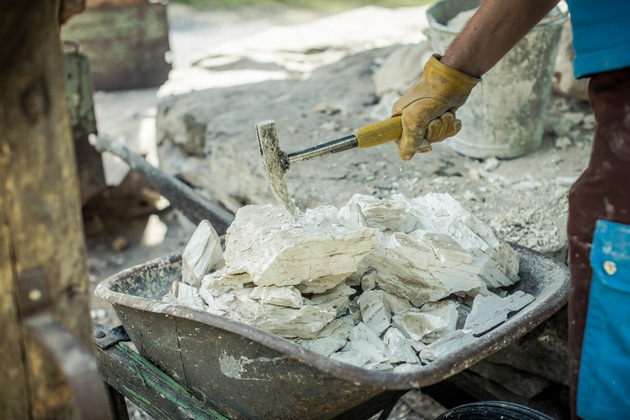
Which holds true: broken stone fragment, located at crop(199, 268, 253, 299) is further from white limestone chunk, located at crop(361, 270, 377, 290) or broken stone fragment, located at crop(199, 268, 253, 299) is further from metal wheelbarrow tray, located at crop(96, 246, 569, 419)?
white limestone chunk, located at crop(361, 270, 377, 290)

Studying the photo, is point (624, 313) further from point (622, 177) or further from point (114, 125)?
point (114, 125)

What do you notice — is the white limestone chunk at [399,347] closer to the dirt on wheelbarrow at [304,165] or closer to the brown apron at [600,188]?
the brown apron at [600,188]

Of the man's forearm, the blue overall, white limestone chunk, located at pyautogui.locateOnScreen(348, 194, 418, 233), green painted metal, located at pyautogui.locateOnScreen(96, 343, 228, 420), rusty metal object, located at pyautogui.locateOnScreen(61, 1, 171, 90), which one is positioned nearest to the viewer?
the blue overall

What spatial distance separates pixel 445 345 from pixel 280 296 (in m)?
0.46

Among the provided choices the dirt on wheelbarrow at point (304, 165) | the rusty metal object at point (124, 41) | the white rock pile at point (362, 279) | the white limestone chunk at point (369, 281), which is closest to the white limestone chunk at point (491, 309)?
the white rock pile at point (362, 279)

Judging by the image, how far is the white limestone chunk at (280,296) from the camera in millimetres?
1955

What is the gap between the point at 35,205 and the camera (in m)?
1.12

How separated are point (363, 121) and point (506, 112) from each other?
2.75 ft

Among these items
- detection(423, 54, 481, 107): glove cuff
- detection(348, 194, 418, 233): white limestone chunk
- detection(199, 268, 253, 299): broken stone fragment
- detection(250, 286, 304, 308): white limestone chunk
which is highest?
detection(423, 54, 481, 107): glove cuff

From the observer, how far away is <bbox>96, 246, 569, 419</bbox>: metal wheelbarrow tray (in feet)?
5.46

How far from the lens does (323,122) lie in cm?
399

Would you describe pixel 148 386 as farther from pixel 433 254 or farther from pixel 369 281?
pixel 433 254

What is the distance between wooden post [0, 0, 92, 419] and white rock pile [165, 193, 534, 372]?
2.61 feet

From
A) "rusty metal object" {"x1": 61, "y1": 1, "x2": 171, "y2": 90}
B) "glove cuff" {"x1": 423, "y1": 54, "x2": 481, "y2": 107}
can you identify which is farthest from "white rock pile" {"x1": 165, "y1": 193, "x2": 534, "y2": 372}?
"rusty metal object" {"x1": 61, "y1": 1, "x2": 171, "y2": 90}
